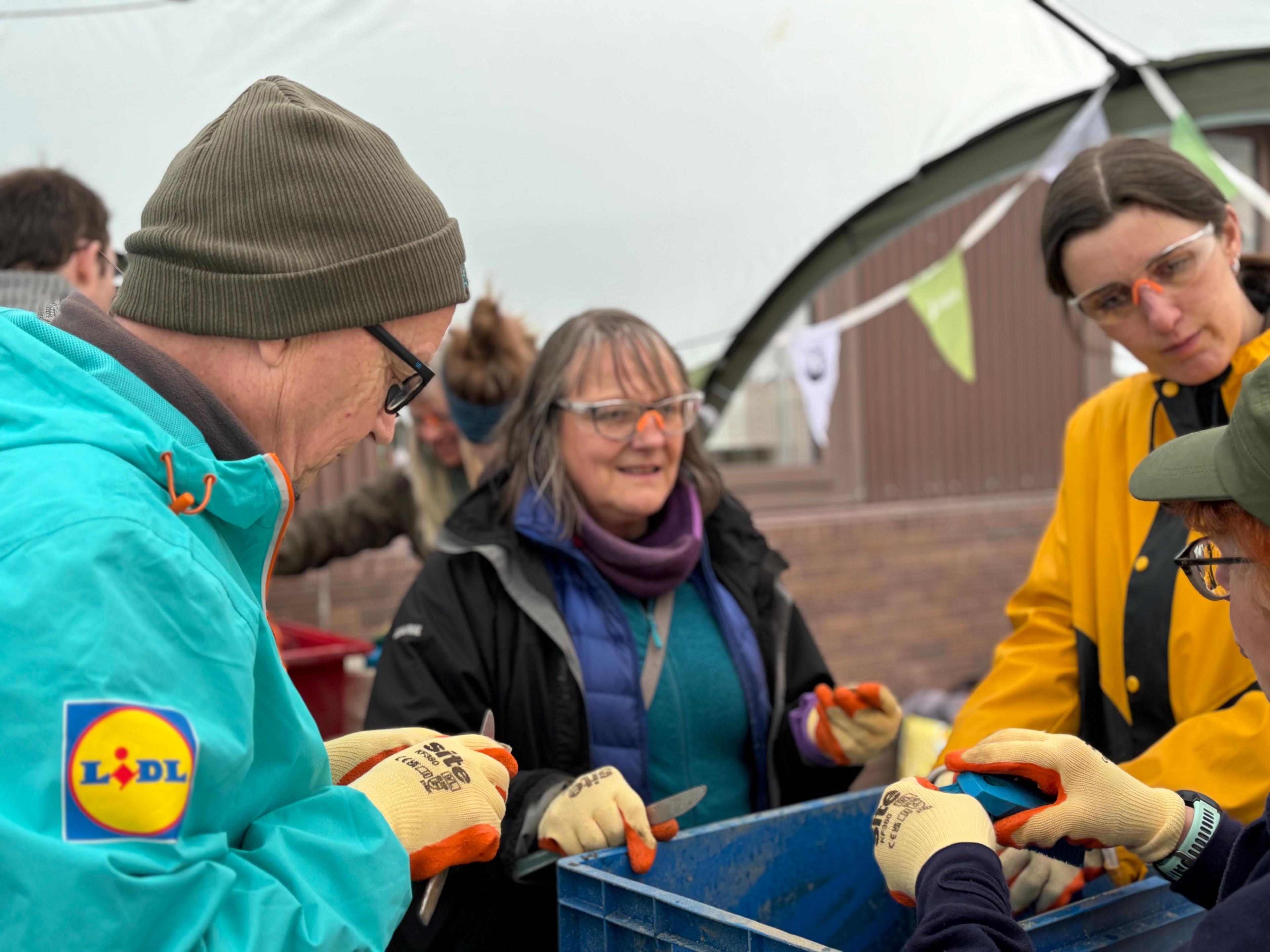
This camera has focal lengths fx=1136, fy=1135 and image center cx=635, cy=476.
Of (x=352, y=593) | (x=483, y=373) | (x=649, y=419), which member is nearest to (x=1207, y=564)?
(x=649, y=419)

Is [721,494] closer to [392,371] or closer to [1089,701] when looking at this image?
[1089,701]

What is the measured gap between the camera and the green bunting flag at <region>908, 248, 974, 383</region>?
4.80 metres

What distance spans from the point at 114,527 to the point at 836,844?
148cm

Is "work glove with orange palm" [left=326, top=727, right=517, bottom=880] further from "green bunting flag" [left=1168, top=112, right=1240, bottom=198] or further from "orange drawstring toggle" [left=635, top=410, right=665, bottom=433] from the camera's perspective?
"green bunting flag" [left=1168, top=112, right=1240, bottom=198]

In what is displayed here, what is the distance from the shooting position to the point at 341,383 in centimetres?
138

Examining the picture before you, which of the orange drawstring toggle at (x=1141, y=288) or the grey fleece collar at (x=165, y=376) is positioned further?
the orange drawstring toggle at (x=1141, y=288)

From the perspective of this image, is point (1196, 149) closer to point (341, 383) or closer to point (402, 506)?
point (402, 506)

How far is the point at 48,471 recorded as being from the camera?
1069 millimetres

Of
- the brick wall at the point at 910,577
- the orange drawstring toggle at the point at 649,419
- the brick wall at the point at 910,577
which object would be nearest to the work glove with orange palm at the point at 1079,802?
the orange drawstring toggle at the point at 649,419

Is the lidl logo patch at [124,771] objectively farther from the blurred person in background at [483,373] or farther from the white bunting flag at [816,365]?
the white bunting flag at [816,365]

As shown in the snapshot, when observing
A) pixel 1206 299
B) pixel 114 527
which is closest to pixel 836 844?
pixel 1206 299

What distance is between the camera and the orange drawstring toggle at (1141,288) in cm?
203

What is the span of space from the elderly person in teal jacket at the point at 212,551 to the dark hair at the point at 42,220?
5.15 feet

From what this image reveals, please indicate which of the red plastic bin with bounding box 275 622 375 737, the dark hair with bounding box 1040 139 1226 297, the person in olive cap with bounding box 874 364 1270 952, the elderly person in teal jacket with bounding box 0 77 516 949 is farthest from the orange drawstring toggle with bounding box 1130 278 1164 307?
the red plastic bin with bounding box 275 622 375 737
